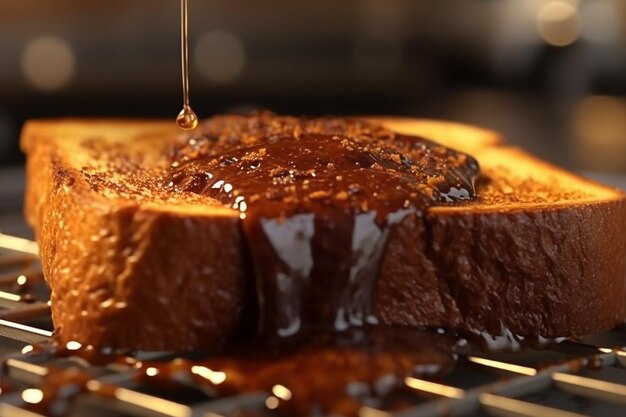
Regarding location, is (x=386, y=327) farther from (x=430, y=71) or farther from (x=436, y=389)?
(x=430, y=71)

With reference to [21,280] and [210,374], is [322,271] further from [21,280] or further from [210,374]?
[21,280]

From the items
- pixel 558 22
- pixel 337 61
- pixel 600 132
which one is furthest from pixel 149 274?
pixel 558 22

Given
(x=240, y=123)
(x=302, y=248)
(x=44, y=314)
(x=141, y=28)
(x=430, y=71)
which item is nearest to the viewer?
(x=302, y=248)

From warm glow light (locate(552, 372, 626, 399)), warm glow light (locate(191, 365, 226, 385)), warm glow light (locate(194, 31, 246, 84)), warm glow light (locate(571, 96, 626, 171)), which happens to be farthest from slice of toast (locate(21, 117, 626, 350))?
warm glow light (locate(194, 31, 246, 84))

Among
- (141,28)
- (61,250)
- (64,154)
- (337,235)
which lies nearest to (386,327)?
(337,235)

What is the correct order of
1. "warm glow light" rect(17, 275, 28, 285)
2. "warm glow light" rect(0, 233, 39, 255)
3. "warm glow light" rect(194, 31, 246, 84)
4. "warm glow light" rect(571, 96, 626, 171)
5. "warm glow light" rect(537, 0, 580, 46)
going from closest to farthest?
1. "warm glow light" rect(17, 275, 28, 285)
2. "warm glow light" rect(0, 233, 39, 255)
3. "warm glow light" rect(571, 96, 626, 171)
4. "warm glow light" rect(194, 31, 246, 84)
5. "warm glow light" rect(537, 0, 580, 46)

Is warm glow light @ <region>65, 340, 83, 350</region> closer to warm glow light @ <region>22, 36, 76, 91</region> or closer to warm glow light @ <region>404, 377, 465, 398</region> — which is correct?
warm glow light @ <region>404, 377, 465, 398</region>

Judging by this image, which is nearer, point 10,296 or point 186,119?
point 10,296
